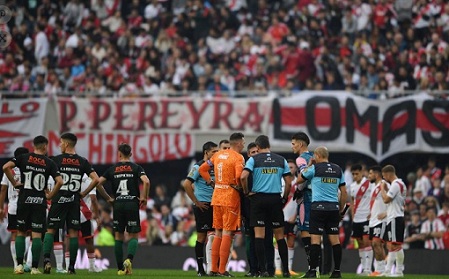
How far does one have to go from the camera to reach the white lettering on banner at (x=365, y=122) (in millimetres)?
30562

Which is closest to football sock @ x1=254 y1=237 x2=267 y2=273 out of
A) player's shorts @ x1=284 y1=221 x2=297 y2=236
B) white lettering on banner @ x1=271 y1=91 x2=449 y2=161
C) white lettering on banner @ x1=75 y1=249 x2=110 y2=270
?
player's shorts @ x1=284 y1=221 x2=297 y2=236

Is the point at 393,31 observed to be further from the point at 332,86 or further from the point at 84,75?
the point at 84,75

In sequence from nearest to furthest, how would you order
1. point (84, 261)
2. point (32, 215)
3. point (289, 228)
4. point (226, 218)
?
1. point (226, 218)
2. point (32, 215)
3. point (289, 228)
4. point (84, 261)

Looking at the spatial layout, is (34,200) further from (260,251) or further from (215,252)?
(260,251)

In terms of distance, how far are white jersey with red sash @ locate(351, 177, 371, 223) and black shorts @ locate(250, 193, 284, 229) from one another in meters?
4.94

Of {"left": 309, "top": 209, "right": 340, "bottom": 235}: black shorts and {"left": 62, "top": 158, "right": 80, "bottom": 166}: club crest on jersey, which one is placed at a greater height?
{"left": 62, "top": 158, "right": 80, "bottom": 166}: club crest on jersey

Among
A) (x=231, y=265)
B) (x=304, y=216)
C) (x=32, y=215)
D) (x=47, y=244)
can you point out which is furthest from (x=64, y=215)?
(x=231, y=265)

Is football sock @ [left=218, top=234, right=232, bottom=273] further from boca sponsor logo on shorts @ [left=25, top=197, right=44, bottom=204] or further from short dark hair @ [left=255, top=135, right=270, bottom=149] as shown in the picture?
boca sponsor logo on shorts @ [left=25, top=197, right=44, bottom=204]

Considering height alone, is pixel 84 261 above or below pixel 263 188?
below

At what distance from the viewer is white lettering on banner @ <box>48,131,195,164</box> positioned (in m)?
32.4

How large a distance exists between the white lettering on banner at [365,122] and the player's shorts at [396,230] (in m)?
6.75

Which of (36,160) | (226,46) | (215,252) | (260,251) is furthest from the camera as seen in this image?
(226,46)

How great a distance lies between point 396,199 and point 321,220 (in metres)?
3.95

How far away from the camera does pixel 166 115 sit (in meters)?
32.4
